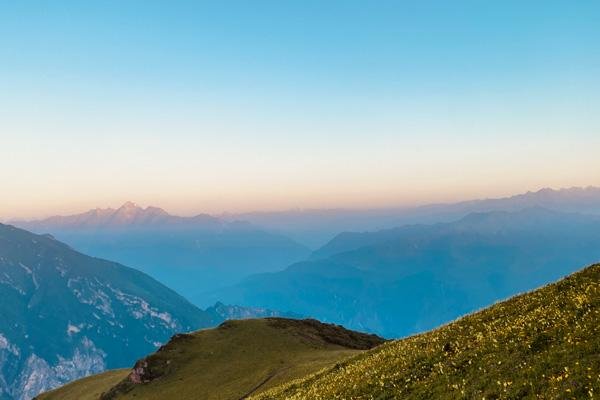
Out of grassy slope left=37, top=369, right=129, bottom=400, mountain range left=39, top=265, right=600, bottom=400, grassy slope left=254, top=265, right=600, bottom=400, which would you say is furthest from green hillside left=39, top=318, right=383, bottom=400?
grassy slope left=254, top=265, right=600, bottom=400

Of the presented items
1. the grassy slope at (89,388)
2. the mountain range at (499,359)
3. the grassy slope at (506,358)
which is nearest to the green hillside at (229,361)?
the grassy slope at (89,388)

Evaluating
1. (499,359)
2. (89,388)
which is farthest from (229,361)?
(499,359)

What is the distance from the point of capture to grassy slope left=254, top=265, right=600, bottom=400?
61.3ft

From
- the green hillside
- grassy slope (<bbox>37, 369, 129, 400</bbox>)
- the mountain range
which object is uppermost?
the mountain range

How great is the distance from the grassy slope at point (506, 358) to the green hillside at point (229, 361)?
3280cm

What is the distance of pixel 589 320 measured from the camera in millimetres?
22359

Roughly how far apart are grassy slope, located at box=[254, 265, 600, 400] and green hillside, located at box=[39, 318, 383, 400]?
32803 mm

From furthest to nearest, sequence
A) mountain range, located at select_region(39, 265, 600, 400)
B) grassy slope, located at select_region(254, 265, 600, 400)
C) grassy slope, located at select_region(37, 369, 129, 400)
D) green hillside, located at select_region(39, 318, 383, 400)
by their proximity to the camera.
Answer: grassy slope, located at select_region(37, 369, 129, 400), green hillside, located at select_region(39, 318, 383, 400), mountain range, located at select_region(39, 265, 600, 400), grassy slope, located at select_region(254, 265, 600, 400)

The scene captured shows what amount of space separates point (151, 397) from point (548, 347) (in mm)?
76621

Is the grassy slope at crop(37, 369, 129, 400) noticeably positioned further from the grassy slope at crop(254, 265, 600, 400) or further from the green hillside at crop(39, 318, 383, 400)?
the grassy slope at crop(254, 265, 600, 400)

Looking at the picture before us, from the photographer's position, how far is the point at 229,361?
87.8 metres

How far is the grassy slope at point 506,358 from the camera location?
18672 mm

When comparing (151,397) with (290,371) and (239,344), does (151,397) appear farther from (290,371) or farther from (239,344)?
(290,371)

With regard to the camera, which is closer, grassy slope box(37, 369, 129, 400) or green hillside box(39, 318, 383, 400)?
green hillside box(39, 318, 383, 400)
